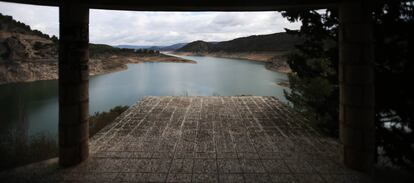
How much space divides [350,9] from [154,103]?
332 inches

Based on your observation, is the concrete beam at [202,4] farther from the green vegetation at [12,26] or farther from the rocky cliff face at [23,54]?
the green vegetation at [12,26]

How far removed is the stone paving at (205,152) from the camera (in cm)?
450

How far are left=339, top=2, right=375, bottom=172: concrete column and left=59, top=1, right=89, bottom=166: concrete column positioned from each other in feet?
14.8

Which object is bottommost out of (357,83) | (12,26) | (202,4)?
(357,83)

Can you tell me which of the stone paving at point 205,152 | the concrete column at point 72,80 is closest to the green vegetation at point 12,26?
the stone paving at point 205,152

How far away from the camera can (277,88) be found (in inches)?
1093

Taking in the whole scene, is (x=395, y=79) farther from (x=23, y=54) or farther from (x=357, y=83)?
(x=23, y=54)

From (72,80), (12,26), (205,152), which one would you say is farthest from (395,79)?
(12,26)

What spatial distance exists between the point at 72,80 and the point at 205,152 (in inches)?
115

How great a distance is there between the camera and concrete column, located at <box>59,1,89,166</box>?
463 centimetres

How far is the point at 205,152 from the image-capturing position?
225 inches

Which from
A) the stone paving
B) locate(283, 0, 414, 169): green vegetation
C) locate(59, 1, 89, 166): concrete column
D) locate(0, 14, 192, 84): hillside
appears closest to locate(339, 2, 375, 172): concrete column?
the stone paving

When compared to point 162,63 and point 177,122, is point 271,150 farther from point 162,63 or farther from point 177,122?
point 162,63

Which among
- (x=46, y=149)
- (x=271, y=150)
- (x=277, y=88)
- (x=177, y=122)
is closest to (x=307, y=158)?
(x=271, y=150)
